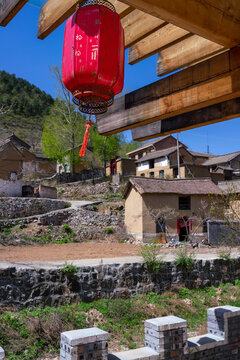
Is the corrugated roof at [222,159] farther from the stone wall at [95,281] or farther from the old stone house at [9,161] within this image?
the stone wall at [95,281]

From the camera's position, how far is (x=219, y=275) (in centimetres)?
1152

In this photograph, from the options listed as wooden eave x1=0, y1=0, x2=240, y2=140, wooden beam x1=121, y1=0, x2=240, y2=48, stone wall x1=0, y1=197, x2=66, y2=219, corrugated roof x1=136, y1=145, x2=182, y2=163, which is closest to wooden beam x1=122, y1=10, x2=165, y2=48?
wooden eave x1=0, y1=0, x2=240, y2=140

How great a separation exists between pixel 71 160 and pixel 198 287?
2851 cm

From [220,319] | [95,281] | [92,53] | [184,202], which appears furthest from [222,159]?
[92,53]

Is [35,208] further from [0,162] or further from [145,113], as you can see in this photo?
[145,113]

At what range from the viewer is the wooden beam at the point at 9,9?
1.75m

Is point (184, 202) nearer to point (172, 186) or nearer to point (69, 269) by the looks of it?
point (172, 186)

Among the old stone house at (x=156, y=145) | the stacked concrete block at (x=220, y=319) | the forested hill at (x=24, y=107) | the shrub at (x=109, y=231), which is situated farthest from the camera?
the forested hill at (x=24, y=107)

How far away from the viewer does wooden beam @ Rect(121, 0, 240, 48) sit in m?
1.62

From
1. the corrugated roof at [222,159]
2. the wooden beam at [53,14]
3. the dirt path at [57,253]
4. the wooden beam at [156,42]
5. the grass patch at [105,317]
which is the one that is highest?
the corrugated roof at [222,159]

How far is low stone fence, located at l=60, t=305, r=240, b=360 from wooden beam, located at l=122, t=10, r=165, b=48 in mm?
3288

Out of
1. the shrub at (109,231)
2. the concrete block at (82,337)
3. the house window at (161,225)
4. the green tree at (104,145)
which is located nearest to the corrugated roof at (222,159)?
the green tree at (104,145)

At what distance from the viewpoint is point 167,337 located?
13.4ft

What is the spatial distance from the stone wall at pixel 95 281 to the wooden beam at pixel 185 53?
7.06 m
